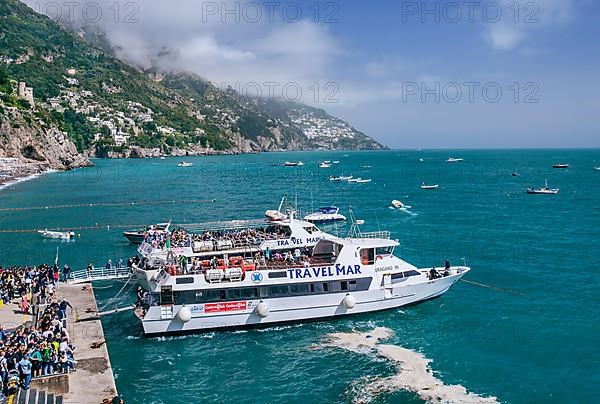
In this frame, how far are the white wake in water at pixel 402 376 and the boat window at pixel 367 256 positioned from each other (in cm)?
495

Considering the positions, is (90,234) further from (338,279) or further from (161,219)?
(338,279)

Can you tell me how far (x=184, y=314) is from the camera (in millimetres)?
31203

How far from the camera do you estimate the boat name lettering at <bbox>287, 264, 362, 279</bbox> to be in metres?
33.0

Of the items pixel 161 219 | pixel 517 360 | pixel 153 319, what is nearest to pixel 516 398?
pixel 517 360

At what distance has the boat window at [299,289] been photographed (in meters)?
33.1

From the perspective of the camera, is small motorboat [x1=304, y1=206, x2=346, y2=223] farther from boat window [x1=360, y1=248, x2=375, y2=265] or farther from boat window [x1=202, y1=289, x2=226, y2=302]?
boat window [x1=202, y1=289, x2=226, y2=302]

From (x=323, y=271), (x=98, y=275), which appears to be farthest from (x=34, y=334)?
(x=98, y=275)

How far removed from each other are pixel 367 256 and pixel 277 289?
6675mm

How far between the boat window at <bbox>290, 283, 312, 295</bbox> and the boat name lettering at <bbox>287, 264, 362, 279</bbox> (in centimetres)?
59

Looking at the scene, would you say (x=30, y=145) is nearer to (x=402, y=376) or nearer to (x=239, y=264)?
(x=239, y=264)

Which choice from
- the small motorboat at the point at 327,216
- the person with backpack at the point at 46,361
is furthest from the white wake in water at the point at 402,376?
the small motorboat at the point at 327,216

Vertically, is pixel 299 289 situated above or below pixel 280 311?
above

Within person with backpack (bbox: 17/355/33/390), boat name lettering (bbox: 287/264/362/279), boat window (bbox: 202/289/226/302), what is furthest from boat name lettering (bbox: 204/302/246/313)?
person with backpack (bbox: 17/355/33/390)

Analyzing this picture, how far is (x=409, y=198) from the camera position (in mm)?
103250
